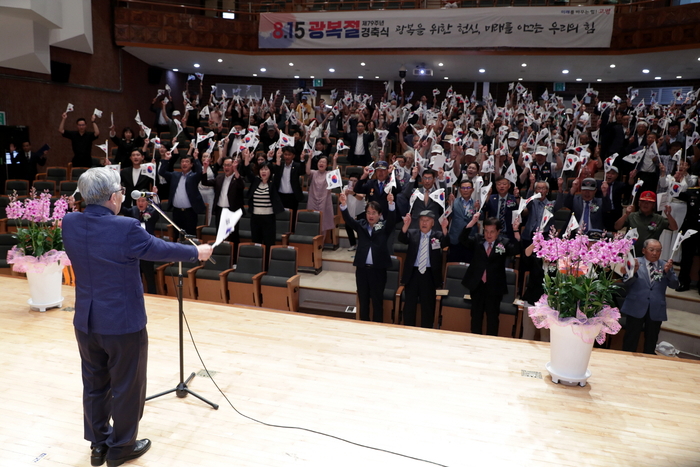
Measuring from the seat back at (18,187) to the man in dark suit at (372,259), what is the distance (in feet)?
15.6

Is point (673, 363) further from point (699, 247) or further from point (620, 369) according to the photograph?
point (699, 247)

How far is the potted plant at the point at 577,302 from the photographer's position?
2.48m

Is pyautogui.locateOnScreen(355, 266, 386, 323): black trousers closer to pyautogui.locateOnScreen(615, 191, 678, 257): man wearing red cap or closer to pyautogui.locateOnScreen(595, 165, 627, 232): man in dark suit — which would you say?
pyautogui.locateOnScreen(615, 191, 678, 257): man wearing red cap

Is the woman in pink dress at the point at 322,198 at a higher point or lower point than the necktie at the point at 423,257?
higher

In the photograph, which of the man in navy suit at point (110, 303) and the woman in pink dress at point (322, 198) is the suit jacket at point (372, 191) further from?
the man in navy suit at point (110, 303)

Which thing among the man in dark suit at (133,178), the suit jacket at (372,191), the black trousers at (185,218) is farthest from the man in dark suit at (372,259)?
the man in dark suit at (133,178)

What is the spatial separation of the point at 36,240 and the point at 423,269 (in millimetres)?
2642

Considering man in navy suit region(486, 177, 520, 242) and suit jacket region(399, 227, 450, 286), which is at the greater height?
man in navy suit region(486, 177, 520, 242)

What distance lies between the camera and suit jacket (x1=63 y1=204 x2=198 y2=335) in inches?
69.5

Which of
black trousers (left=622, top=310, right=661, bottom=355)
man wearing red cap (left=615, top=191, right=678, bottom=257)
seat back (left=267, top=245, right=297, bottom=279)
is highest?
man wearing red cap (left=615, top=191, right=678, bottom=257)

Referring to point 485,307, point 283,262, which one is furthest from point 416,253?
point 283,262

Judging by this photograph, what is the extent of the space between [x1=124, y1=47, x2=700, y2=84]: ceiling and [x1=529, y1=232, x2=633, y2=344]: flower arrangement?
6.75 m

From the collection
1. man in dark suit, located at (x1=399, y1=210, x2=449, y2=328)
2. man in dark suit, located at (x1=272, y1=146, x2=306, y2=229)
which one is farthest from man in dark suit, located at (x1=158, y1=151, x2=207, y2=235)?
man in dark suit, located at (x1=399, y1=210, x2=449, y2=328)

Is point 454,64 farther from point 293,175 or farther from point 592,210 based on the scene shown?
point 592,210
